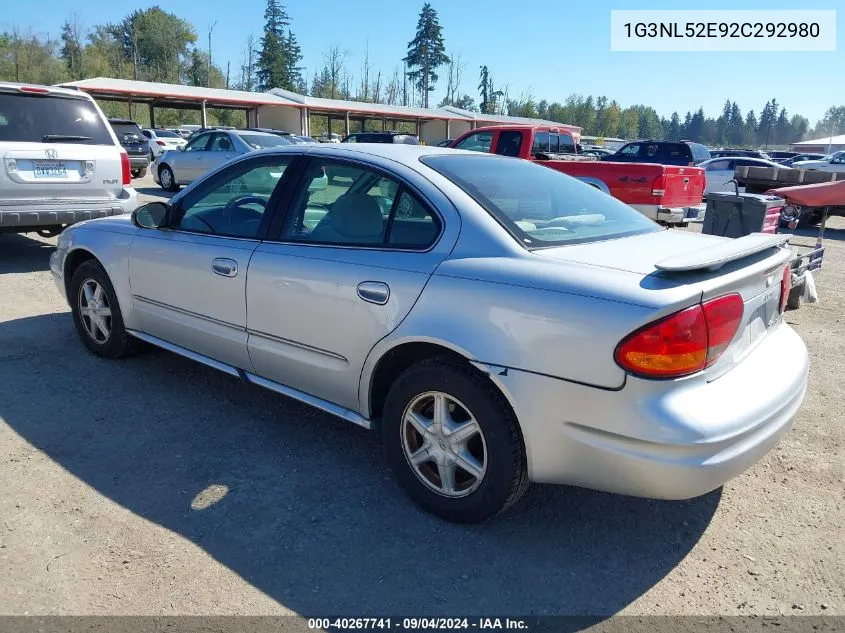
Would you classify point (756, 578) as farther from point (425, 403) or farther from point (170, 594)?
point (170, 594)

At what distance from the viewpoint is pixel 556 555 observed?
268cm

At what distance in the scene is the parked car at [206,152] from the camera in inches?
593

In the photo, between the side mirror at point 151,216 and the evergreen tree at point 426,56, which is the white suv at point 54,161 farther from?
the evergreen tree at point 426,56

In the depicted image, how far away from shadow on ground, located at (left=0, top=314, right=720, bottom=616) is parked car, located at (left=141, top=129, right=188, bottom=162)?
23086 millimetres

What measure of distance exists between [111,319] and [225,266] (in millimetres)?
1481

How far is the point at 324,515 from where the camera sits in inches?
115

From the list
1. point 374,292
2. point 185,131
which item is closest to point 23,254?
point 374,292

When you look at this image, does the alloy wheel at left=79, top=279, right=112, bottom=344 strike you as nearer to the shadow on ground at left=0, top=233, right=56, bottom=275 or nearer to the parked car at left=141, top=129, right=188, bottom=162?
the shadow on ground at left=0, top=233, right=56, bottom=275

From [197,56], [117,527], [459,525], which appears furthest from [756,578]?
[197,56]

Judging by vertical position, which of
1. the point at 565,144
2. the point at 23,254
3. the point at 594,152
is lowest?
the point at 23,254

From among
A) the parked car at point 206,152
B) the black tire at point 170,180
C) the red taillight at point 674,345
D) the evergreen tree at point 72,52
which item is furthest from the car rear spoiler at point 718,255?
the evergreen tree at point 72,52

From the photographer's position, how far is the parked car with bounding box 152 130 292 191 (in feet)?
49.4

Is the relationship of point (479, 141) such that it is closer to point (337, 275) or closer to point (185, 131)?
point (337, 275)

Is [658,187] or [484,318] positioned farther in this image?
[658,187]
